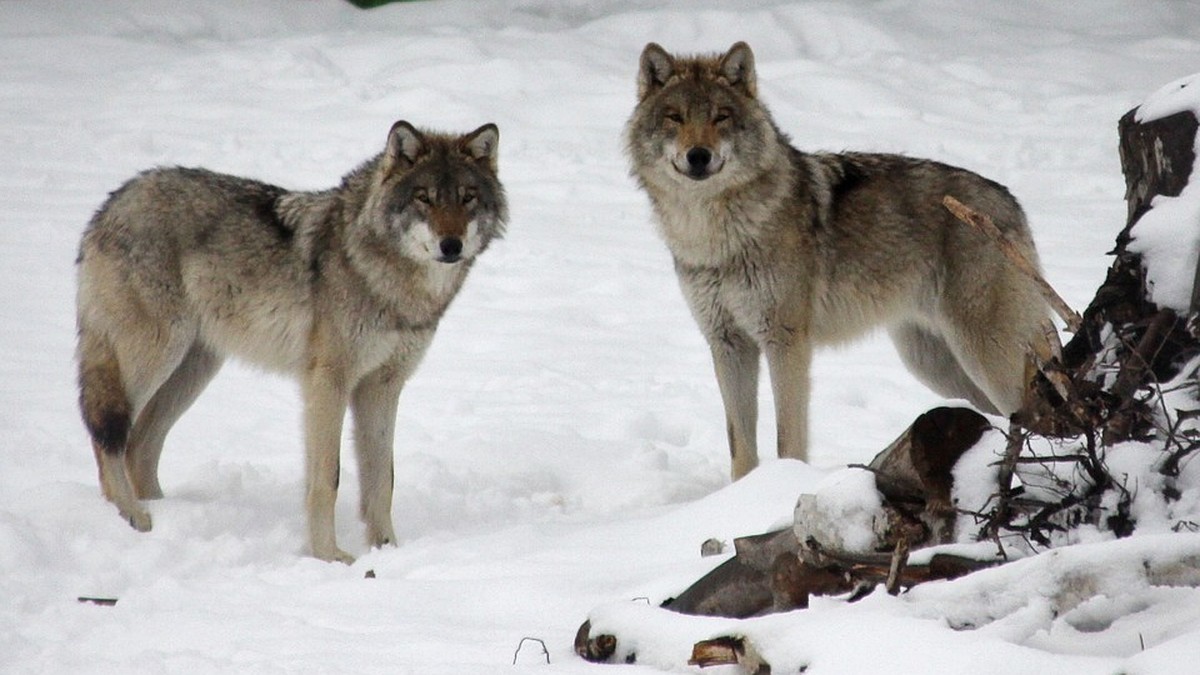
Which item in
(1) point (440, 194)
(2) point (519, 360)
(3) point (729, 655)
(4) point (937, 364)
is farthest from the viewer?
(2) point (519, 360)

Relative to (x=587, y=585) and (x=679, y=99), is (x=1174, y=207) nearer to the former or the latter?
(x=587, y=585)

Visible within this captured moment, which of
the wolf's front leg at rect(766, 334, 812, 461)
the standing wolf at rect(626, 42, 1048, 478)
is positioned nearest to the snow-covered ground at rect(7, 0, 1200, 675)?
the wolf's front leg at rect(766, 334, 812, 461)

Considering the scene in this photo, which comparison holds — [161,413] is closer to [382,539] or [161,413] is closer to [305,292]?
[305,292]

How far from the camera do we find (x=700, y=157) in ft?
19.8

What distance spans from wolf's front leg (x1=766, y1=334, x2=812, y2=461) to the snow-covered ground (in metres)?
0.51

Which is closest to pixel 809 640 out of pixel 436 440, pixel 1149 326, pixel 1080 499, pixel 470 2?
pixel 1080 499

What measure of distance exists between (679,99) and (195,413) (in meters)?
3.18

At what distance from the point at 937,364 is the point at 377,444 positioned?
2.78 meters

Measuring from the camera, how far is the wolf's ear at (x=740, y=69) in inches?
247

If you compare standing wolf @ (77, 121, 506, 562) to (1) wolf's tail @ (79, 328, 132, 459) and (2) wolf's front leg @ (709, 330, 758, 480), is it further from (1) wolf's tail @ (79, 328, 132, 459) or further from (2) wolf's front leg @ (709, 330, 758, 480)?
(2) wolf's front leg @ (709, 330, 758, 480)

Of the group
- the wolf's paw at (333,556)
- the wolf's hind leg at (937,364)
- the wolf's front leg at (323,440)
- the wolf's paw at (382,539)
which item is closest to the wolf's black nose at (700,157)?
the wolf's hind leg at (937,364)

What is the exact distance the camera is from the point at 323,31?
1686 cm

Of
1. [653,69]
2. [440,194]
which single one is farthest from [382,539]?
[653,69]

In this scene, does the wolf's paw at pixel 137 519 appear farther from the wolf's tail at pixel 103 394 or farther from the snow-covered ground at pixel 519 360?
the wolf's tail at pixel 103 394
